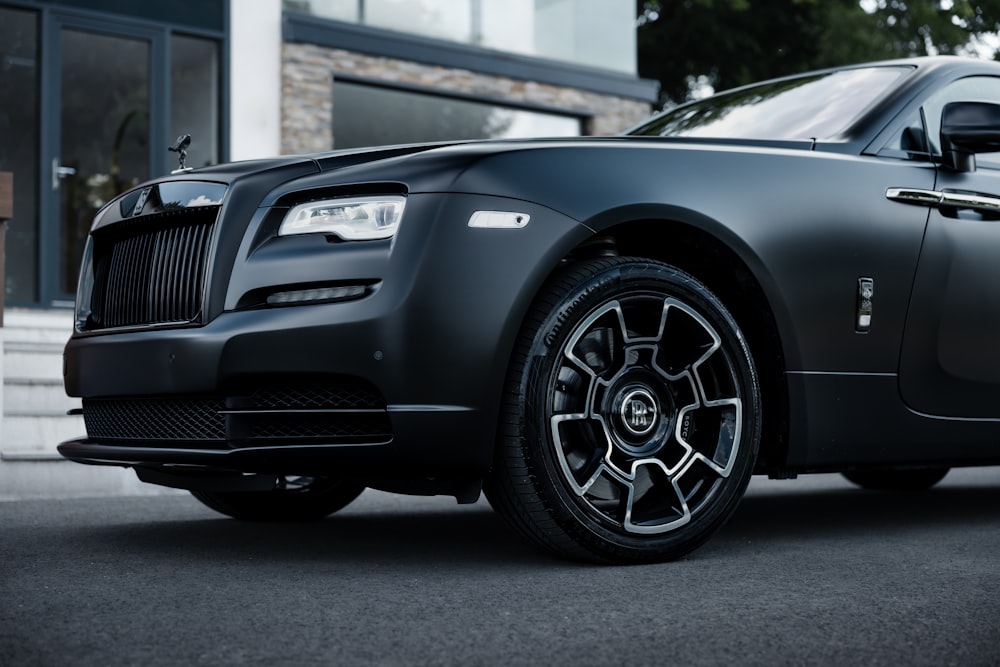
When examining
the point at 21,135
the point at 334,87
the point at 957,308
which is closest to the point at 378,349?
the point at 957,308

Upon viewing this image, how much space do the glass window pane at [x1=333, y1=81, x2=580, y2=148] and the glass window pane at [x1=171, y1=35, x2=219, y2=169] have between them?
1.32 meters

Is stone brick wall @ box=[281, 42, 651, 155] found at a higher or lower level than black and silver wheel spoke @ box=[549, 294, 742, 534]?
higher

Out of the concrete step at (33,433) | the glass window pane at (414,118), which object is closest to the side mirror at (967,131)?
the concrete step at (33,433)

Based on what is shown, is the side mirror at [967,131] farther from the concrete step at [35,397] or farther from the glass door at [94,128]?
the glass door at [94,128]

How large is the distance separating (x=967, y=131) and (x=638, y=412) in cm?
157

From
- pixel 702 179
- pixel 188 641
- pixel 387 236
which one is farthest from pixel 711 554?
pixel 188 641

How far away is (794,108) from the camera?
443 cm

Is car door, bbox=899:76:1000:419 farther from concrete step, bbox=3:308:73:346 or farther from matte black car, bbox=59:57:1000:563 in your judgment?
concrete step, bbox=3:308:73:346

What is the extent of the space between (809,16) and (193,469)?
2164 cm

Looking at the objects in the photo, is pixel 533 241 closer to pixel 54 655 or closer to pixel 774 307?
pixel 774 307

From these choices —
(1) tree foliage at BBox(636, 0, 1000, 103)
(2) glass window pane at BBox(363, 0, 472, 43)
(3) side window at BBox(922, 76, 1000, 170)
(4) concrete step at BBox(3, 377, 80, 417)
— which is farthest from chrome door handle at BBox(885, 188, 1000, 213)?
(1) tree foliage at BBox(636, 0, 1000, 103)

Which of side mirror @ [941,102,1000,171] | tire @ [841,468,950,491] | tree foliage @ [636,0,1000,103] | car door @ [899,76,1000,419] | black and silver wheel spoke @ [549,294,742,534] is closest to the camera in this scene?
black and silver wheel spoke @ [549,294,742,534]

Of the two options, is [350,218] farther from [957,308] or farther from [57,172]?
[57,172]

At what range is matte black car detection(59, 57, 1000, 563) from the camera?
3.19m
